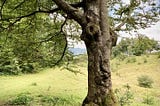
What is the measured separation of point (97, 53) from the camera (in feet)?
20.2

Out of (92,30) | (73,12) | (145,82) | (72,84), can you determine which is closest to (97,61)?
(92,30)

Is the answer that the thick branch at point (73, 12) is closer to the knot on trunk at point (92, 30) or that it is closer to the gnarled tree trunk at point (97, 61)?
the gnarled tree trunk at point (97, 61)

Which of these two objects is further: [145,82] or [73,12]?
[145,82]

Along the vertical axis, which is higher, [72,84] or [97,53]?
[97,53]

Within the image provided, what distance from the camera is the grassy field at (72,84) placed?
41.0 ft

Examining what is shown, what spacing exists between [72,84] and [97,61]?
1344 centimetres

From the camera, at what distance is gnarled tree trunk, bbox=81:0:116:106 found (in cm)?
613

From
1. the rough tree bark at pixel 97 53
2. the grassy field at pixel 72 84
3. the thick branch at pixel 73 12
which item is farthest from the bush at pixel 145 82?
the thick branch at pixel 73 12

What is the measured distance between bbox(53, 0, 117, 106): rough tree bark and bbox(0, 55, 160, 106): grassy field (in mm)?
4835

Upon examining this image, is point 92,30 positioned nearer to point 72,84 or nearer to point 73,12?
point 73,12

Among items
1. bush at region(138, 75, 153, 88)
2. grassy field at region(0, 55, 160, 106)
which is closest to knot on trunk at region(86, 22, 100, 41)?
grassy field at region(0, 55, 160, 106)

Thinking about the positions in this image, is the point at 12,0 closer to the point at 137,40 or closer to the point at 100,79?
the point at 137,40

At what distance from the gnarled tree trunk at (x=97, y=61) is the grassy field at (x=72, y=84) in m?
4.84

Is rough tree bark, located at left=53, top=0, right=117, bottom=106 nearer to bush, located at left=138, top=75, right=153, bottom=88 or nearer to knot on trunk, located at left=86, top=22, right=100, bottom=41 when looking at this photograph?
knot on trunk, located at left=86, top=22, right=100, bottom=41
